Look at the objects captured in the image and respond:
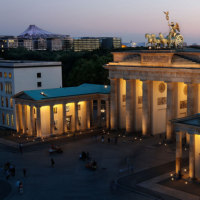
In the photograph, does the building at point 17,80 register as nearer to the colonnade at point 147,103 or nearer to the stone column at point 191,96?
the colonnade at point 147,103

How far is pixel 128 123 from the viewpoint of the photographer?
230 feet

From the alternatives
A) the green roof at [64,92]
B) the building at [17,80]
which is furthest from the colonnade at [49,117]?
the building at [17,80]

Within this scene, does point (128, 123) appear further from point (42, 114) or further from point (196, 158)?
point (196, 158)

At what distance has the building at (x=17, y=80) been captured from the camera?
252ft

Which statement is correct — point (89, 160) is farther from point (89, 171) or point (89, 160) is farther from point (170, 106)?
point (170, 106)

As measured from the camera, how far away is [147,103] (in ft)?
217

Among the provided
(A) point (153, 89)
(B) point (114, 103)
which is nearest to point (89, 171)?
(A) point (153, 89)

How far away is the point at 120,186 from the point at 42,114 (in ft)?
94.1

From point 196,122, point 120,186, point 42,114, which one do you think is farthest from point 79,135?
point 196,122

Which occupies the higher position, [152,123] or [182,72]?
[182,72]

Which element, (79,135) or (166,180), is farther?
(79,135)

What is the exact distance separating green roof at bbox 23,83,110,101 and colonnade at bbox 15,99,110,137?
1.57 meters

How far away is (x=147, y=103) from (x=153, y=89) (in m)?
2.72

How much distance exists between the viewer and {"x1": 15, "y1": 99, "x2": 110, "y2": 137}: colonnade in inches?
2689
